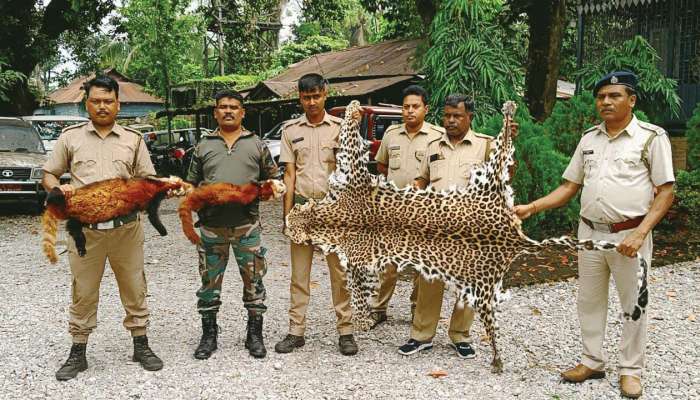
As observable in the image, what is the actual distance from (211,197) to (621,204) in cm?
260

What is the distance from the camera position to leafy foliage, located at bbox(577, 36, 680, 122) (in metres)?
10.6

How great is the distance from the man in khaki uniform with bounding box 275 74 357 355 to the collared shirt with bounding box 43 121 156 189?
1129 millimetres

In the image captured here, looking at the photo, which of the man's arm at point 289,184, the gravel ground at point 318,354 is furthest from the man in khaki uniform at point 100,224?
the man's arm at point 289,184

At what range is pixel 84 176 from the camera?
390 cm

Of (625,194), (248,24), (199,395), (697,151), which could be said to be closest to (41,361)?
(199,395)

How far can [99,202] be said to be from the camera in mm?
3793

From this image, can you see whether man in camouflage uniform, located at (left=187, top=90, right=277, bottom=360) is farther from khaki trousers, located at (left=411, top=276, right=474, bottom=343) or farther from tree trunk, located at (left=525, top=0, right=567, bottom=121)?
tree trunk, located at (left=525, top=0, right=567, bottom=121)

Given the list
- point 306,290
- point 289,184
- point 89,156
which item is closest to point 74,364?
point 89,156

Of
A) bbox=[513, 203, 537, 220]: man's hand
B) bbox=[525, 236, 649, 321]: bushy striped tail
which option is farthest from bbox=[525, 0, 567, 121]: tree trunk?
bbox=[525, 236, 649, 321]: bushy striped tail

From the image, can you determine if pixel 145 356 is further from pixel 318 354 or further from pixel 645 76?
pixel 645 76

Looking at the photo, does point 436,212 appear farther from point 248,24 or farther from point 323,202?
point 248,24

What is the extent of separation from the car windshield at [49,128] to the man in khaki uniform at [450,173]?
12128mm

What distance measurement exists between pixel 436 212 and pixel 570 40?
16.2 meters

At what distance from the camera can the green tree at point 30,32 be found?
14.1 m
